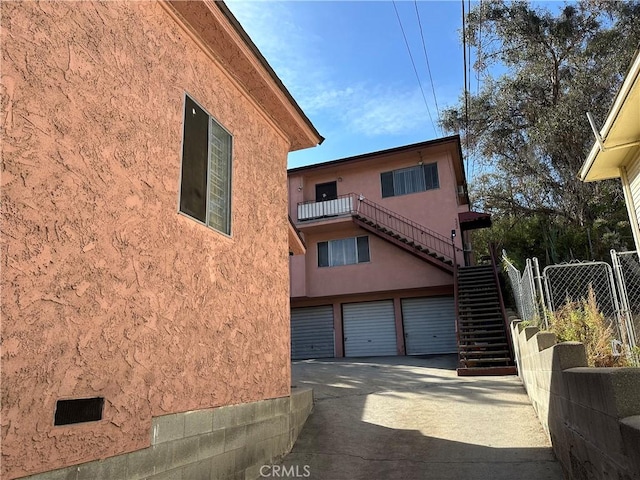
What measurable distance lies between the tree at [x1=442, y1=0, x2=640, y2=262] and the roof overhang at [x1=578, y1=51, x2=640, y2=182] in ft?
36.7

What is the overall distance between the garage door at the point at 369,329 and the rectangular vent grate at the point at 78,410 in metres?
15.9

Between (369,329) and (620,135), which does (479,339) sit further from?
(620,135)

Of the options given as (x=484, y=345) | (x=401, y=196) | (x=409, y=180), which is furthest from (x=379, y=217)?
(x=484, y=345)

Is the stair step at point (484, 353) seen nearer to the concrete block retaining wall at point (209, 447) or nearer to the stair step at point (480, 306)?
the stair step at point (480, 306)

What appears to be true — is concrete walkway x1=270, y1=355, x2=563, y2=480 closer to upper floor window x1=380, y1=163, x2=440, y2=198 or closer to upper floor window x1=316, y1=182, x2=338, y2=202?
A: upper floor window x1=380, y1=163, x2=440, y2=198

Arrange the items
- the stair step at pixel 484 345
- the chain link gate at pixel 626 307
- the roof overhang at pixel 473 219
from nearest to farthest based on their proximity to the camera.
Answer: the chain link gate at pixel 626 307, the stair step at pixel 484 345, the roof overhang at pixel 473 219

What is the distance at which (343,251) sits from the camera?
19250mm

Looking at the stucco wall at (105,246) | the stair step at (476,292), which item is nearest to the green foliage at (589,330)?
the stucco wall at (105,246)

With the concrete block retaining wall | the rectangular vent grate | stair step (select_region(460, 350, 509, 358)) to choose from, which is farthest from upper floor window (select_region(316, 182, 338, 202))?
the rectangular vent grate

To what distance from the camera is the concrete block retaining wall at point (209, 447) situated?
10.7 ft

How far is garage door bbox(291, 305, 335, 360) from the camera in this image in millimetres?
19219

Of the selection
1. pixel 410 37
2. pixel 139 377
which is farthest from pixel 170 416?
pixel 410 37

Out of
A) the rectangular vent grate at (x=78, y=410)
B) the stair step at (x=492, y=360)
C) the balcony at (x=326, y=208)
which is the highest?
the balcony at (x=326, y=208)

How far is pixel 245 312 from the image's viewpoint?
5484mm
